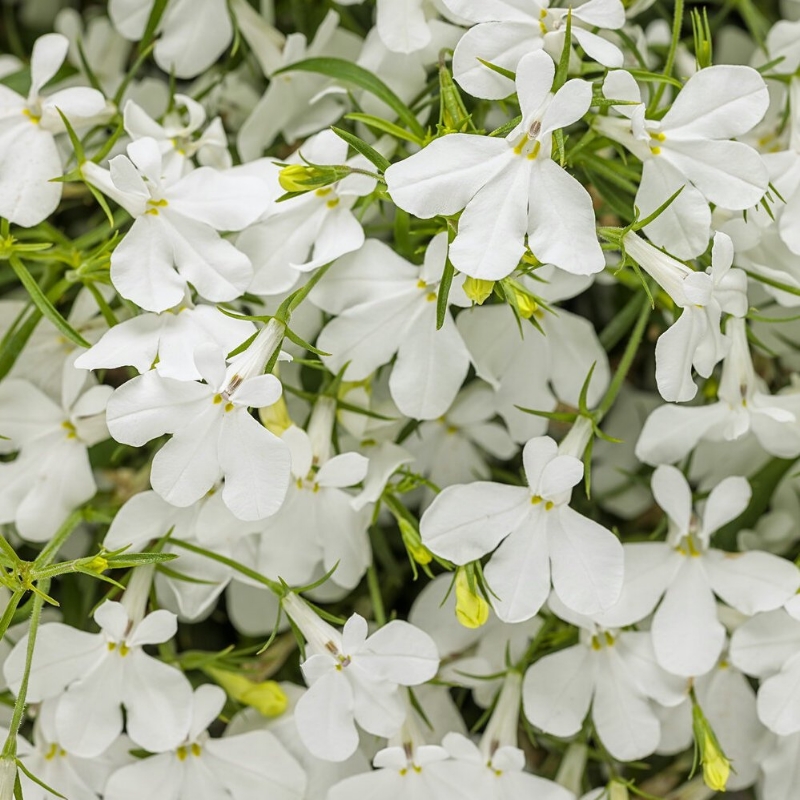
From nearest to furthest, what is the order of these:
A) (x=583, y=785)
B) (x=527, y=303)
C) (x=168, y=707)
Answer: (x=527, y=303) → (x=168, y=707) → (x=583, y=785)

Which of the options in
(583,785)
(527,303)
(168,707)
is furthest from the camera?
(583,785)

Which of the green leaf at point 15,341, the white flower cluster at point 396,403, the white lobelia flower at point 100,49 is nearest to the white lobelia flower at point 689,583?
the white flower cluster at point 396,403

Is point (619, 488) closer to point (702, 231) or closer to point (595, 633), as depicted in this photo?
point (595, 633)

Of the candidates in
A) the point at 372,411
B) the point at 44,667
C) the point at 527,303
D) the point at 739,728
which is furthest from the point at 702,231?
the point at 44,667

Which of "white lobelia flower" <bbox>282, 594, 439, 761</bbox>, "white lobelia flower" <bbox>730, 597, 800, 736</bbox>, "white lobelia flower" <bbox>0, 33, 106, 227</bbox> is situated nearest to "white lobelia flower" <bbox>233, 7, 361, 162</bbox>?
"white lobelia flower" <bbox>0, 33, 106, 227</bbox>

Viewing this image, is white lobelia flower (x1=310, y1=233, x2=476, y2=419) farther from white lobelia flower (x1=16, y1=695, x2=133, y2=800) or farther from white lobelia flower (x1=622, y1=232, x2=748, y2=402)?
white lobelia flower (x1=16, y1=695, x2=133, y2=800)

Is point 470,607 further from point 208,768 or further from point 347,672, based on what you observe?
point 208,768
